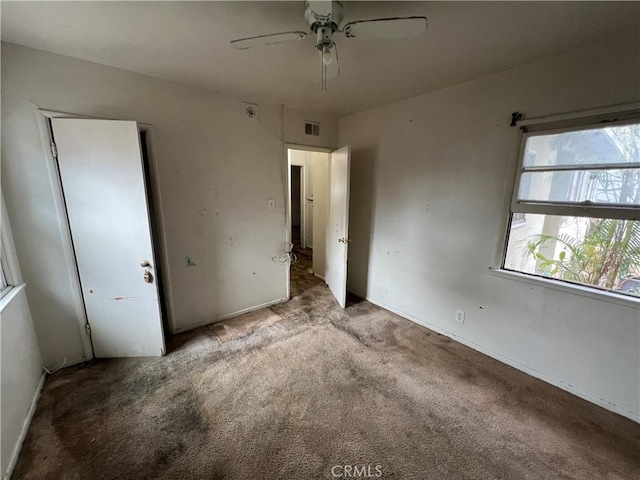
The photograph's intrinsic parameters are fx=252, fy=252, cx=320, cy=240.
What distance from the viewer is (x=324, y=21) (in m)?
1.25

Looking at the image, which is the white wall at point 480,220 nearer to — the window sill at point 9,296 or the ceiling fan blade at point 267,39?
the ceiling fan blade at point 267,39

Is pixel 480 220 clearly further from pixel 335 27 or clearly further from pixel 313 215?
pixel 313 215

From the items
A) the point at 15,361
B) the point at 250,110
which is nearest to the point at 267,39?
the point at 250,110

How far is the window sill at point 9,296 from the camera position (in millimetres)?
1471

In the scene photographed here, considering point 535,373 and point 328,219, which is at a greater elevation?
point 328,219

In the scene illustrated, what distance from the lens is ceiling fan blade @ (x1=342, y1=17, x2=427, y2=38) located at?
1130 millimetres

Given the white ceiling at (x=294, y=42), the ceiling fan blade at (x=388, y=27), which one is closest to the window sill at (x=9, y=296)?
the white ceiling at (x=294, y=42)

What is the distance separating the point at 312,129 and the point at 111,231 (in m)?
2.35

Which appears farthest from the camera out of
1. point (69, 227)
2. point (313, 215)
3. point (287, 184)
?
point (313, 215)

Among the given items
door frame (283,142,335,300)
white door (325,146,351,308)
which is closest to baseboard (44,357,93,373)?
door frame (283,142,335,300)

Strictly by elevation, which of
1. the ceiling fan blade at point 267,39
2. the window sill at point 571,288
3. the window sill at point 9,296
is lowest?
the window sill at point 571,288

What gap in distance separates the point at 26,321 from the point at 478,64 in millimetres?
3694

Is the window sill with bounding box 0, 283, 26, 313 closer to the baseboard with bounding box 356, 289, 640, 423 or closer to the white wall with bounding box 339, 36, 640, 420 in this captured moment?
the white wall with bounding box 339, 36, 640, 420

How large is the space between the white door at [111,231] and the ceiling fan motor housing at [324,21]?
1.53m
